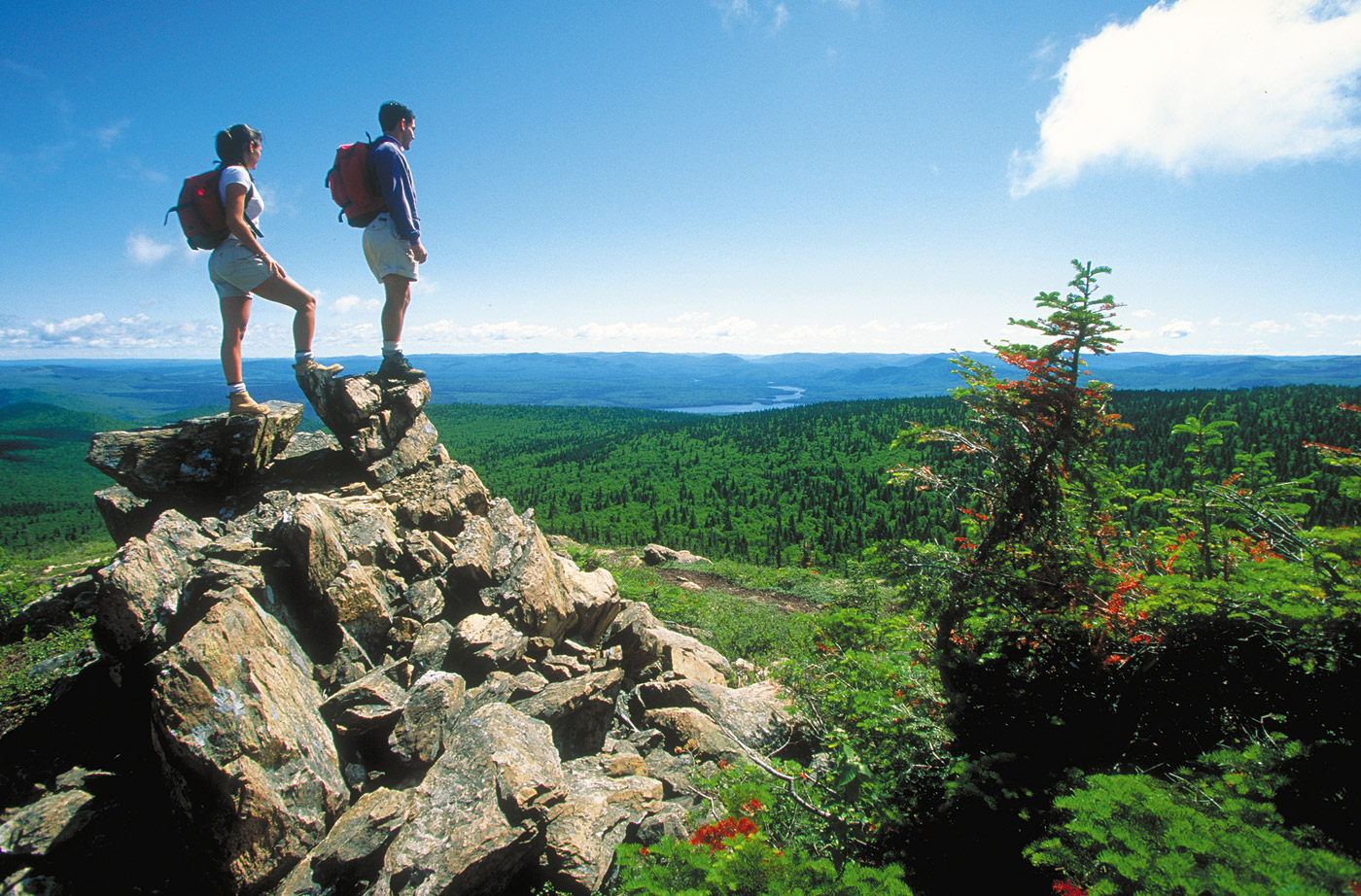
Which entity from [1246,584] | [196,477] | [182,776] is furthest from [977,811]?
[196,477]

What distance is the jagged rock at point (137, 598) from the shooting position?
19.7 ft

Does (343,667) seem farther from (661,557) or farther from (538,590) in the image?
(661,557)

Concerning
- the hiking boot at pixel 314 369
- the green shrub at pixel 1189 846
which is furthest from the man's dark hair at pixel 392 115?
the green shrub at pixel 1189 846

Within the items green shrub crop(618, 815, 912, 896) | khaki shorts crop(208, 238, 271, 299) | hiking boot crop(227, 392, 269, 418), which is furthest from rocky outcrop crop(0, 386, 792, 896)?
khaki shorts crop(208, 238, 271, 299)

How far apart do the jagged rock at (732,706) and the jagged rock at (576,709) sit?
138cm

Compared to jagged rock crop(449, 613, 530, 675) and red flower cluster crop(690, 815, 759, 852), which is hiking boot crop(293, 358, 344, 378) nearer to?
jagged rock crop(449, 613, 530, 675)

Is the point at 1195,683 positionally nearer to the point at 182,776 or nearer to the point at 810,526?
the point at 182,776

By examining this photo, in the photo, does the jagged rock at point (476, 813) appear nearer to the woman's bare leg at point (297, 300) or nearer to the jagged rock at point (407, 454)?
the jagged rock at point (407, 454)

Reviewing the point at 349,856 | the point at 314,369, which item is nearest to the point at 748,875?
the point at 349,856

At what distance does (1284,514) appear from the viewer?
21.2 ft

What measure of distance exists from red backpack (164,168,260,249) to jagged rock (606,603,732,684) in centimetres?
939

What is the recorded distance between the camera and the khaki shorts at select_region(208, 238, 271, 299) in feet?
25.0

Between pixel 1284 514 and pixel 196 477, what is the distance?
1557 cm

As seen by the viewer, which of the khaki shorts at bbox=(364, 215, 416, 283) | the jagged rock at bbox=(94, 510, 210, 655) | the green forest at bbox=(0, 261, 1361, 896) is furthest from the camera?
the khaki shorts at bbox=(364, 215, 416, 283)
